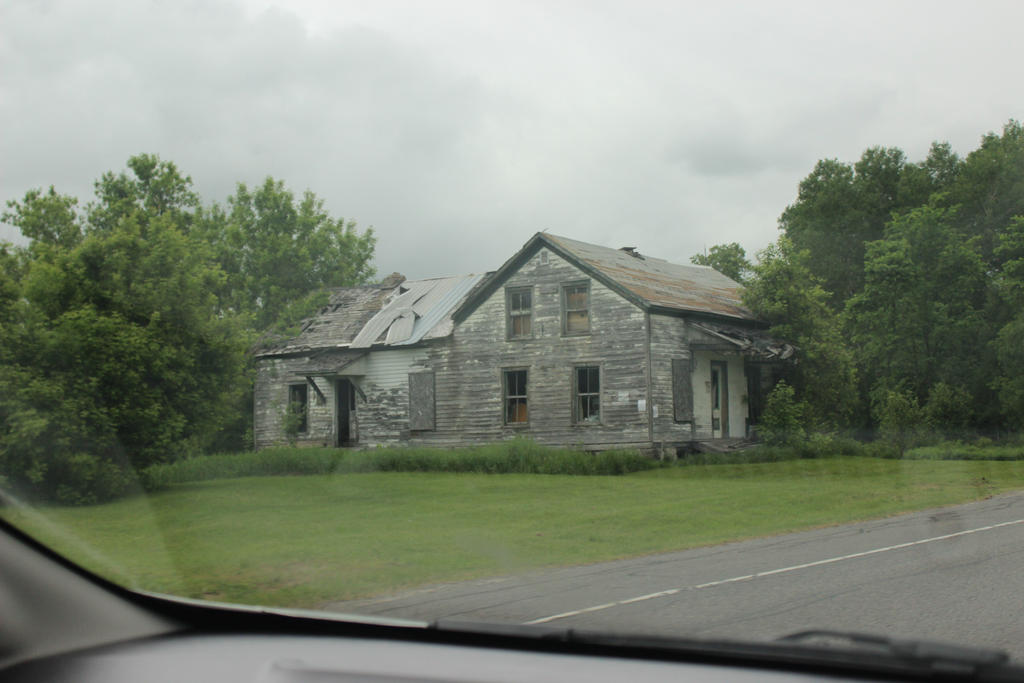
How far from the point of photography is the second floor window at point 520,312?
89.7ft

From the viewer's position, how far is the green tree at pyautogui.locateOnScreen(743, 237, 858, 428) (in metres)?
25.3

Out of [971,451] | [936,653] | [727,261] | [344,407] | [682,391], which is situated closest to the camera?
[936,653]

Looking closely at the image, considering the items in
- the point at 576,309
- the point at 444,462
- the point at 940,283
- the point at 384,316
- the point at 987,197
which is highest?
the point at 384,316

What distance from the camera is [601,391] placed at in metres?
25.9

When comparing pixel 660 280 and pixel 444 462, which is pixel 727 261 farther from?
pixel 444 462

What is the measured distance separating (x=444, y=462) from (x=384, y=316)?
34.5ft

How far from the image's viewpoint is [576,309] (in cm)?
2661

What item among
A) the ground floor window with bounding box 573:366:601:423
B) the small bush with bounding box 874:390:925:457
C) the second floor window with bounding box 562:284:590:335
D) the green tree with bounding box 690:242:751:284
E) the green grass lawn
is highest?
the green tree with bounding box 690:242:751:284

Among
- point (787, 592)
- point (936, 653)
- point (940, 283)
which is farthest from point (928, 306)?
point (936, 653)

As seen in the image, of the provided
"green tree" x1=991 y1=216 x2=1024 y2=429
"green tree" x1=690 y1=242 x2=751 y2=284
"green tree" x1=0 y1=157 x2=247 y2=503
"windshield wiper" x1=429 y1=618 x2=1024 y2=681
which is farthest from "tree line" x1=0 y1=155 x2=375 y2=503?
"green tree" x1=690 y1=242 x2=751 y2=284

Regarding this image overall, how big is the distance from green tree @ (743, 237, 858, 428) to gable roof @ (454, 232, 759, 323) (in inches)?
65.1

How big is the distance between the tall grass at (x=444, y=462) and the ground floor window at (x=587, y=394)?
263cm

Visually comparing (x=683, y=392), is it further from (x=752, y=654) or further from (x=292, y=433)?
(x=752, y=654)

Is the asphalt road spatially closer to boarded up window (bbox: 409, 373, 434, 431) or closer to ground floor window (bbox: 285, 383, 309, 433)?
boarded up window (bbox: 409, 373, 434, 431)
